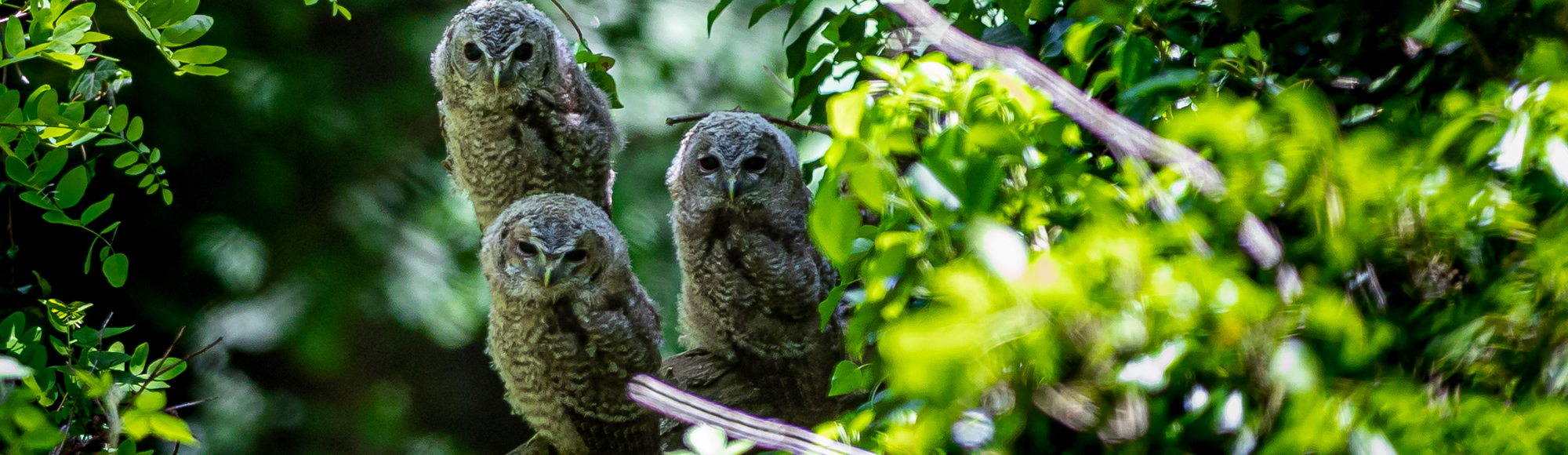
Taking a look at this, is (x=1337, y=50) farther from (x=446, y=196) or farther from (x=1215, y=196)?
(x=446, y=196)

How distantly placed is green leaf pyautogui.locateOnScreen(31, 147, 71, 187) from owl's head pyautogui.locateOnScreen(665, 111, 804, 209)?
0.52m

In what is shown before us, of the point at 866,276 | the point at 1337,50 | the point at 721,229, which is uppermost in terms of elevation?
the point at 1337,50

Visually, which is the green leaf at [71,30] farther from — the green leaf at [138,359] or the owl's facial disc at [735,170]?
the owl's facial disc at [735,170]

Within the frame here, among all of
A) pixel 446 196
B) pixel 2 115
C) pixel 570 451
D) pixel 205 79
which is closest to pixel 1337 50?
pixel 570 451

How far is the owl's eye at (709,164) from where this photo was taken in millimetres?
905

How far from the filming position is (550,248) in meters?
0.83

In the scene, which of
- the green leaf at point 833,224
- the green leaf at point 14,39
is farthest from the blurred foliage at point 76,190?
the green leaf at point 833,224

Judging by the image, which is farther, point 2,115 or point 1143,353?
point 2,115

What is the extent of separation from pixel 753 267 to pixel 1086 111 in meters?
0.53

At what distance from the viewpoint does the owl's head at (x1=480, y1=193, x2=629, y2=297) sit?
84cm

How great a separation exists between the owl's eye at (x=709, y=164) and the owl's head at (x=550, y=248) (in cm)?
10

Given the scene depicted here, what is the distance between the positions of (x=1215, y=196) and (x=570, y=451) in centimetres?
70

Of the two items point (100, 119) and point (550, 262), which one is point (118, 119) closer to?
point (100, 119)

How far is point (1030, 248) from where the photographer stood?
20.1 inches
